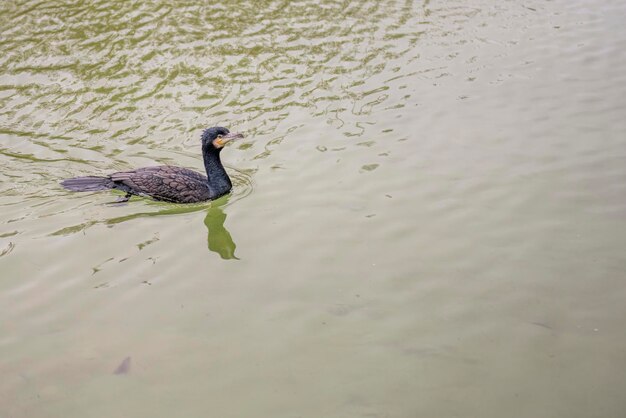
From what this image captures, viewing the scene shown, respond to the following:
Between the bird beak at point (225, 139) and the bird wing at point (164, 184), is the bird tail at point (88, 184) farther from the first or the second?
the bird beak at point (225, 139)

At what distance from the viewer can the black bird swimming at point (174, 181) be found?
29.2 feet

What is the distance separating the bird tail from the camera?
900 cm

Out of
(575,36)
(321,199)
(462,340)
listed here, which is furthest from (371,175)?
(575,36)

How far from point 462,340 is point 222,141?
14.0 ft

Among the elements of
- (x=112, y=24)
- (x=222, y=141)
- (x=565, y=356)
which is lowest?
(x=565, y=356)

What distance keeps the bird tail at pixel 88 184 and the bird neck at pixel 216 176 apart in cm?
126

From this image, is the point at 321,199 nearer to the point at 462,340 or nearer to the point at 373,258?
the point at 373,258

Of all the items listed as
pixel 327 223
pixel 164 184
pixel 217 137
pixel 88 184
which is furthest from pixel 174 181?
pixel 327 223

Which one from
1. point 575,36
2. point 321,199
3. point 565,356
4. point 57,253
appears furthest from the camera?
point 575,36

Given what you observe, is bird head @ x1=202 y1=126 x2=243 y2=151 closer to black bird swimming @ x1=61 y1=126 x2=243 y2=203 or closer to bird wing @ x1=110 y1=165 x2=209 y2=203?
black bird swimming @ x1=61 y1=126 x2=243 y2=203

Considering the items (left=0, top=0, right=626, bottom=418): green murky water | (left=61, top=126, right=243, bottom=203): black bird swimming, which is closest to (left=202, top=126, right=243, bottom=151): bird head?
(left=61, top=126, right=243, bottom=203): black bird swimming

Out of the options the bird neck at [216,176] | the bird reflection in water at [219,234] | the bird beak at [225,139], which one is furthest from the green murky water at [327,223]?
the bird beak at [225,139]

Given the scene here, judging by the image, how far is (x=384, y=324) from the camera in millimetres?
6332

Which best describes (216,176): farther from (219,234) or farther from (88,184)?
(88,184)
